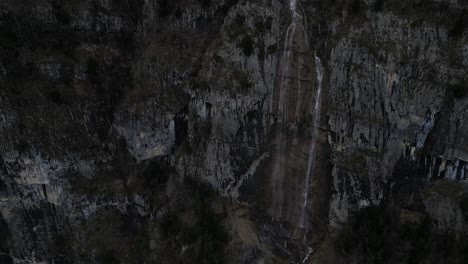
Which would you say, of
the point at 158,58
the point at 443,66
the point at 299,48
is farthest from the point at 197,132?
the point at 443,66

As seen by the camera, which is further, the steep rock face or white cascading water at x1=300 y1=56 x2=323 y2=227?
white cascading water at x1=300 y1=56 x2=323 y2=227

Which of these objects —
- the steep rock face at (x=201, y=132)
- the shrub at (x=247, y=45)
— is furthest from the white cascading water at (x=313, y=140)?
the shrub at (x=247, y=45)

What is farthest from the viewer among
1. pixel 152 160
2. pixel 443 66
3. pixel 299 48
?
pixel 152 160

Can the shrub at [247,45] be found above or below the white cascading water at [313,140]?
above

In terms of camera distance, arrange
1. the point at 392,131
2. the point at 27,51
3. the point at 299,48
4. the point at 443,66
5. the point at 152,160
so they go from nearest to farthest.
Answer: the point at 443,66
the point at 392,131
the point at 299,48
the point at 27,51
the point at 152,160

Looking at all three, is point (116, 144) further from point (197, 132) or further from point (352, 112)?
point (352, 112)

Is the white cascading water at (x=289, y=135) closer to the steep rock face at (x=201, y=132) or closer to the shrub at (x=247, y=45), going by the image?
the steep rock face at (x=201, y=132)

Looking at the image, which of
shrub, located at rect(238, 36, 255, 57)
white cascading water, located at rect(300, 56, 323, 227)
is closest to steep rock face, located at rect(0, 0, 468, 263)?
shrub, located at rect(238, 36, 255, 57)

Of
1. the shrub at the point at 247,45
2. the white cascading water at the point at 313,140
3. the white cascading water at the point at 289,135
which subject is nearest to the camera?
the white cascading water at the point at 313,140

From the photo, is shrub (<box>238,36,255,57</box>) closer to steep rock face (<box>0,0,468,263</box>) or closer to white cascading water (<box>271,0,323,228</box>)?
steep rock face (<box>0,0,468,263</box>)
